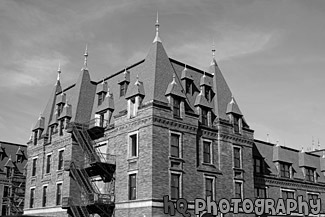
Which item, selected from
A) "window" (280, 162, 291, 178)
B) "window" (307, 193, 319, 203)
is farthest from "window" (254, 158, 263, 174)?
"window" (307, 193, 319, 203)

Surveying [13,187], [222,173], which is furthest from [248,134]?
[13,187]

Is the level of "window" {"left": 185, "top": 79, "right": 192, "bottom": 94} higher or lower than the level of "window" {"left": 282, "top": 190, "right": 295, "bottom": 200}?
higher

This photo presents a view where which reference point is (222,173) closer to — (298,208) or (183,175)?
(183,175)

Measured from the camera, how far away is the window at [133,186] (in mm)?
34169

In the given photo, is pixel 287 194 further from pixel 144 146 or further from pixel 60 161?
pixel 60 161

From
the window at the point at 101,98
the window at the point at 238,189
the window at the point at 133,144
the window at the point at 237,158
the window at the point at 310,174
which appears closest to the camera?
the window at the point at 133,144

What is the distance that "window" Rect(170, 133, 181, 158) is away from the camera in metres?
34.6

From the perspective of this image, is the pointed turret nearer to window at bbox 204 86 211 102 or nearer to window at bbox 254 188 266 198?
window at bbox 204 86 211 102

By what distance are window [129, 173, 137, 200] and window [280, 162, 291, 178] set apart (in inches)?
829

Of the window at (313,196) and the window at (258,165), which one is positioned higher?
the window at (258,165)

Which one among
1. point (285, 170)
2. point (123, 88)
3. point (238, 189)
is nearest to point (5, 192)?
point (123, 88)

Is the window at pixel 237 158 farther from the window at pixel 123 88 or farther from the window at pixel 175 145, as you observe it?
the window at pixel 123 88

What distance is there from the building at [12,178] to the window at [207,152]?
1170 inches

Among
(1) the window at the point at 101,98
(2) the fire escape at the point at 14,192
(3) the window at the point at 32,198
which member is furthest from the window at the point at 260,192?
(2) the fire escape at the point at 14,192
